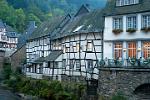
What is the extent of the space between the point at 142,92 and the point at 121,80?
225cm

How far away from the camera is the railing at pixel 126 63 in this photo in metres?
31.9

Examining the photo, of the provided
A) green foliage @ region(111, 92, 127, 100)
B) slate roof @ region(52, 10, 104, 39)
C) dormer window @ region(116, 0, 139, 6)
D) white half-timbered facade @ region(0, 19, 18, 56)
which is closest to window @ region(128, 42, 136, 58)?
dormer window @ region(116, 0, 139, 6)

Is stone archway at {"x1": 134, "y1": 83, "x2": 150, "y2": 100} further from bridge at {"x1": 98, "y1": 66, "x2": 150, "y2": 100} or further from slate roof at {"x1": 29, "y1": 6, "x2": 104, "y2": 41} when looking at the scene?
slate roof at {"x1": 29, "y1": 6, "x2": 104, "y2": 41}

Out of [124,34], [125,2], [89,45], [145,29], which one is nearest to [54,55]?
[89,45]

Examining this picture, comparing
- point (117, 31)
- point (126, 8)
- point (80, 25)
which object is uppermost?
point (126, 8)

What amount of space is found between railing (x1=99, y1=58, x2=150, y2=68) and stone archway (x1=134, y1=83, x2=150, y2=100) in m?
1.93

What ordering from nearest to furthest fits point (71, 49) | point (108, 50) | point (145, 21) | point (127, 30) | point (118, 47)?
point (145, 21) < point (127, 30) < point (118, 47) < point (108, 50) < point (71, 49)

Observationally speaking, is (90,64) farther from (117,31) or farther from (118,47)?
(117,31)

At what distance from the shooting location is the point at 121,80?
33000 millimetres

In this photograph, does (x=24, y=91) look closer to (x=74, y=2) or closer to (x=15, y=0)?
(x=15, y=0)

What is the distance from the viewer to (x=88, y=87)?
3631cm

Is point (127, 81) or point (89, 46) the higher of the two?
point (89, 46)

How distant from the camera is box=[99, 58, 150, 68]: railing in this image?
1256 inches

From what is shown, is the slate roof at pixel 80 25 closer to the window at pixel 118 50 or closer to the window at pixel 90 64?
the window at pixel 118 50
